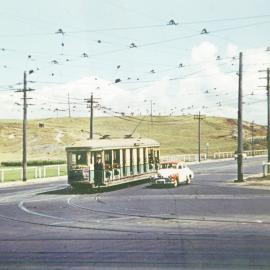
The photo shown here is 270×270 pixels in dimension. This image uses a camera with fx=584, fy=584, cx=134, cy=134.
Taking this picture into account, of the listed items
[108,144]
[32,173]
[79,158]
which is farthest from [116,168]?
[32,173]

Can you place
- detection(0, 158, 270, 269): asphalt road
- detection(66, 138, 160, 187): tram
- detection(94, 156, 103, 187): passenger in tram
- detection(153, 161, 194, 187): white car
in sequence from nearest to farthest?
detection(0, 158, 270, 269): asphalt road < detection(66, 138, 160, 187): tram < detection(94, 156, 103, 187): passenger in tram < detection(153, 161, 194, 187): white car

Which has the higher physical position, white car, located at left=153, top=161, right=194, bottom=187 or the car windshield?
the car windshield

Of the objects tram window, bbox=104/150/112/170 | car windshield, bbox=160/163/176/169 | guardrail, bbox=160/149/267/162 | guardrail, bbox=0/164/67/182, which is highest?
tram window, bbox=104/150/112/170

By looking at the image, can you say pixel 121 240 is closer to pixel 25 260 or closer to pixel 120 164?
pixel 25 260

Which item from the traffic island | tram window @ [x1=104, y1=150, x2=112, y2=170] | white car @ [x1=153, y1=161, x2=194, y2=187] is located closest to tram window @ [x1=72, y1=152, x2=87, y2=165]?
tram window @ [x1=104, y1=150, x2=112, y2=170]

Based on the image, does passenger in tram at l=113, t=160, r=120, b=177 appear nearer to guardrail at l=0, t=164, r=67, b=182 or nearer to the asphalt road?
the asphalt road

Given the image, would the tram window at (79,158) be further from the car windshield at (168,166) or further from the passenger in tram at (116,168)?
the car windshield at (168,166)

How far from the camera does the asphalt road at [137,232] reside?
12039mm

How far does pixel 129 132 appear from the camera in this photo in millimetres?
154250

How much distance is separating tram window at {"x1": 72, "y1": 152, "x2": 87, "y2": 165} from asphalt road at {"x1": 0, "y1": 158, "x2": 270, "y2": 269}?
11.9 ft

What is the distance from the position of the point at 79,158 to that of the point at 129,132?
122m

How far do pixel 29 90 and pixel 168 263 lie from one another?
124 ft

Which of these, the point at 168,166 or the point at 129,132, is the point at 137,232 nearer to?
the point at 168,166

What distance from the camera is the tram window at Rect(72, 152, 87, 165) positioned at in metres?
31.8
